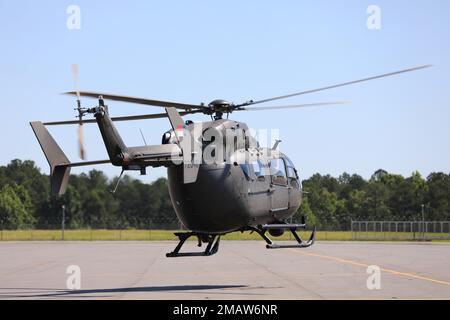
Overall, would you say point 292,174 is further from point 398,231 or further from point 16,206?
point 16,206

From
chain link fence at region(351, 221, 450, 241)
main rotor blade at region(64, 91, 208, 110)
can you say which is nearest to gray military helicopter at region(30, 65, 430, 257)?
main rotor blade at region(64, 91, 208, 110)

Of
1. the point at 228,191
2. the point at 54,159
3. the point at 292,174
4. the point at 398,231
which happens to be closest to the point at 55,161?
the point at 54,159

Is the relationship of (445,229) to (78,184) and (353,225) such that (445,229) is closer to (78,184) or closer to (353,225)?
(353,225)

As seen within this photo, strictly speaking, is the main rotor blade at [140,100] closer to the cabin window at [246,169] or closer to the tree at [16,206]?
the cabin window at [246,169]

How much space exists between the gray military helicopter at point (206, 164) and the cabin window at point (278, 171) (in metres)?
0.04

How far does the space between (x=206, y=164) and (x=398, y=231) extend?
8087cm

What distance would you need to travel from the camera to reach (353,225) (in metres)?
89.4

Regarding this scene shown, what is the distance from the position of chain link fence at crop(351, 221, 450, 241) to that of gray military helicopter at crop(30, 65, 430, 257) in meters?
66.1

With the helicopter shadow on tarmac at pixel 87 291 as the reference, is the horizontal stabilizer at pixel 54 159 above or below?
above

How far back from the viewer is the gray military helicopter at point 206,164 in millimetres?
19672

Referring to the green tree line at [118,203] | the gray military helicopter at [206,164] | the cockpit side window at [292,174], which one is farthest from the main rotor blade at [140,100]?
the green tree line at [118,203]

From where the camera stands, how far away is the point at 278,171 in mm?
24219
